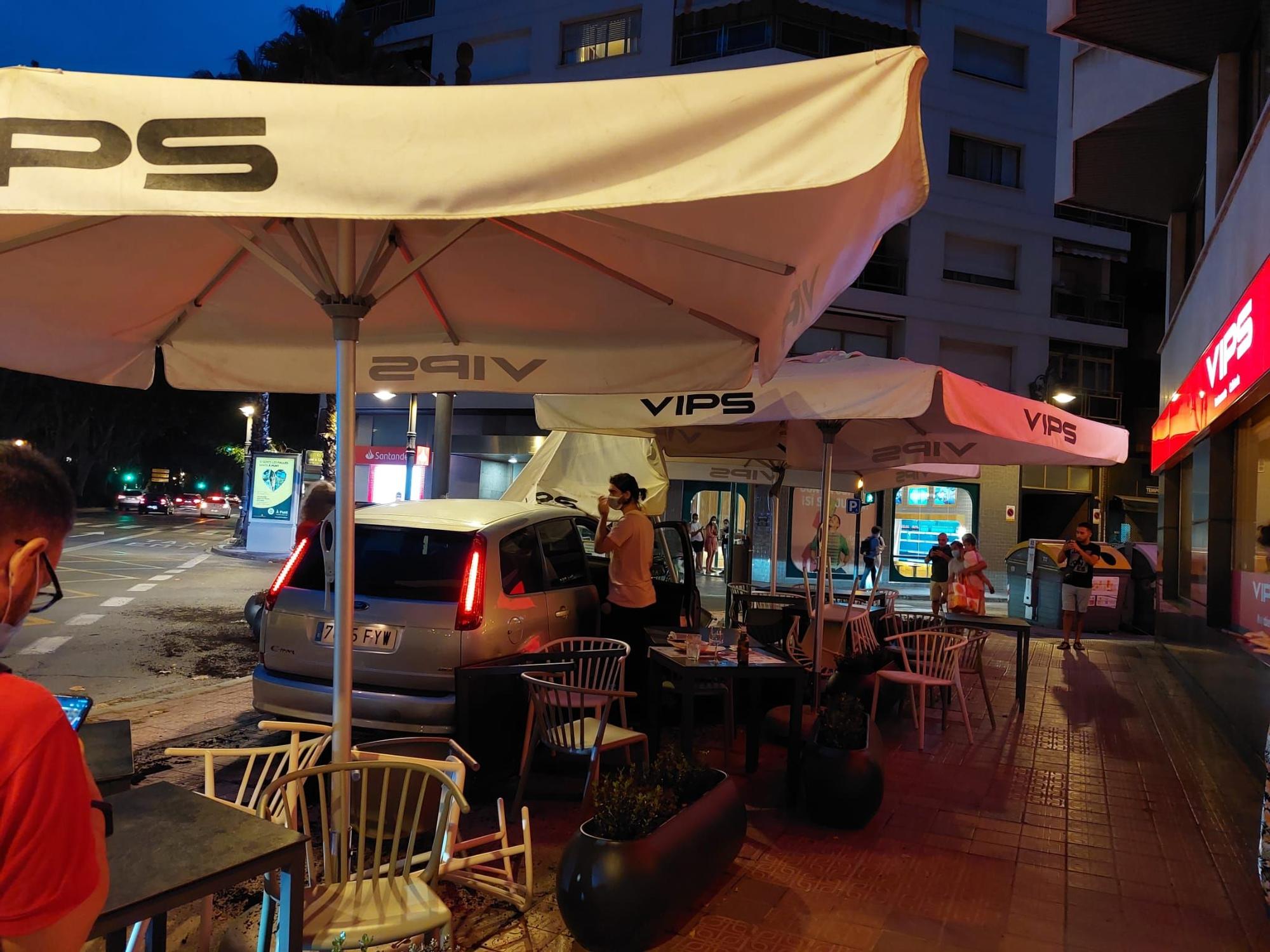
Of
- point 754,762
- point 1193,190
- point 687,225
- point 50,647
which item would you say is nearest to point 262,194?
point 687,225

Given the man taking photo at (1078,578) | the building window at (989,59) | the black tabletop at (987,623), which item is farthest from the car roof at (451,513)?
the building window at (989,59)

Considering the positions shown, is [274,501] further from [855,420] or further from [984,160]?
[984,160]

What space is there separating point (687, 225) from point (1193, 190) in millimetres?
13603

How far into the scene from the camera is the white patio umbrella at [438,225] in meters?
2.10

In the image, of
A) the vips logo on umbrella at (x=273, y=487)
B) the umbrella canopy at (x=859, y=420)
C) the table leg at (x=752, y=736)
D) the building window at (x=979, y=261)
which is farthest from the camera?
the building window at (x=979, y=261)

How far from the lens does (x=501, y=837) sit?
3.43m

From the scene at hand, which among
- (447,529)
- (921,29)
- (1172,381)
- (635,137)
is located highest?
(921,29)

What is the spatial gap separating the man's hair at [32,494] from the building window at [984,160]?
95.2ft

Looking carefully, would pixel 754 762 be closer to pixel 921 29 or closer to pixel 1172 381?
pixel 1172 381

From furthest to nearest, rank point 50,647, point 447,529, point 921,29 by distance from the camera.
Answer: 1. point 921,29
2. point 50,647
3. point 447,529

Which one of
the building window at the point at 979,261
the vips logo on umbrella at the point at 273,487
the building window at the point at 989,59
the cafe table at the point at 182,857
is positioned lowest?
the cafe table at the point at 182,857

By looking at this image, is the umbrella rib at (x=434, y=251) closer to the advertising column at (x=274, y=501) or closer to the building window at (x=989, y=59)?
the advertising column at (x=274, y=501)

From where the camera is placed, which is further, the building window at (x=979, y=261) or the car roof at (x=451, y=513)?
the building window at (x=979, y=261)

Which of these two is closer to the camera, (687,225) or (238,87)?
(238,87)
